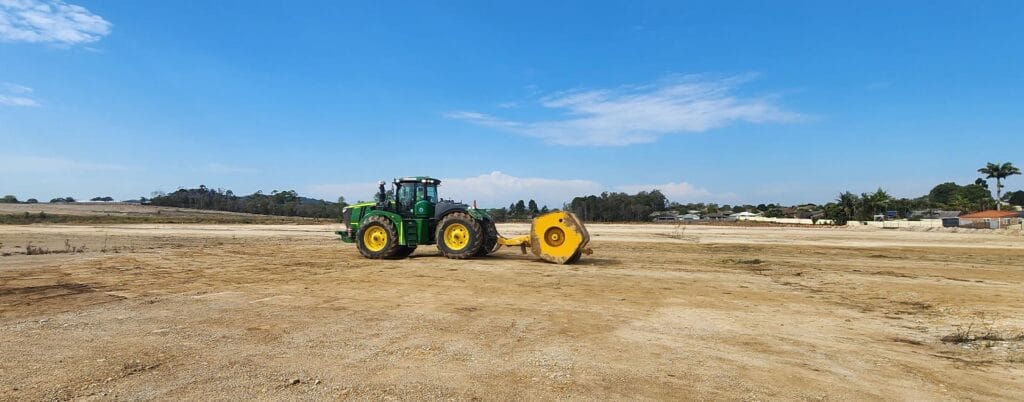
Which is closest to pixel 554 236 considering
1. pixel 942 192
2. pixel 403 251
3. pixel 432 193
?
pixel 432 193

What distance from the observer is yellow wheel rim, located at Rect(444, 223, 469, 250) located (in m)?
15.3

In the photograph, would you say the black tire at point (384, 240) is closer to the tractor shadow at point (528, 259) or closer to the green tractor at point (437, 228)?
the green tractor at point (437, 228)

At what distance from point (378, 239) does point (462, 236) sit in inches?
104

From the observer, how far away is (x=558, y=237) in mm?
14719

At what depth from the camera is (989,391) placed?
4.42 m

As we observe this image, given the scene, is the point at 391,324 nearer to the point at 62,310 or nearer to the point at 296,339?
the point at 296,339

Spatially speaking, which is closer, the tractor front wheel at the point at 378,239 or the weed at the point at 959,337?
the weed at the point at 959,337

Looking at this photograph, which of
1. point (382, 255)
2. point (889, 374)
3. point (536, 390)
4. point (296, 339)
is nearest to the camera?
point (536, 390)

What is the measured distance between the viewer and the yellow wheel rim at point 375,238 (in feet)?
52.3

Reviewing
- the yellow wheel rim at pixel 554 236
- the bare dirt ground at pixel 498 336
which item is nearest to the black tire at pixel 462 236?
the yellow wheel rim at pixel 554 236

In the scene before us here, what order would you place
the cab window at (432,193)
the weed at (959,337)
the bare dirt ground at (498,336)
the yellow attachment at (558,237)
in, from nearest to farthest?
the bare dirt ground at (498,336), the weed at (959,337), the yellow attachment at (558,237), the cab window at (432,193)

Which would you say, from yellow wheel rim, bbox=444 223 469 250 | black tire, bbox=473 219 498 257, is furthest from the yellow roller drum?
yellow wheel rim, bbox=444 223 469 250

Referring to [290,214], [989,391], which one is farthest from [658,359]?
[290,214]

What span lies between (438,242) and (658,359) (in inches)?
425
